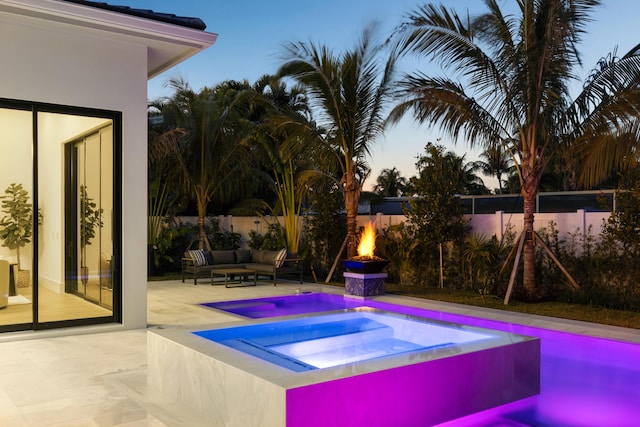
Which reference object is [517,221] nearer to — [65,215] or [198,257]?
[198,257]

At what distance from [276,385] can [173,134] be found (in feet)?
40.6

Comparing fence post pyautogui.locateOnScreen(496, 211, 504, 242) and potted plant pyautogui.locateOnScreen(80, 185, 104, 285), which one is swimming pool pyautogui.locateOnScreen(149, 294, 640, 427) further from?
potted plant pyautogui.locateOnScreen(80, 185, 104, 285)

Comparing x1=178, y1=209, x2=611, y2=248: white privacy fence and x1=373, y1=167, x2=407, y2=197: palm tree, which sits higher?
x1=373, y1=167, x2=407, y2=197: palm tree

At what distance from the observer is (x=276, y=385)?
3.87 m

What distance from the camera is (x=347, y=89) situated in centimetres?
1285

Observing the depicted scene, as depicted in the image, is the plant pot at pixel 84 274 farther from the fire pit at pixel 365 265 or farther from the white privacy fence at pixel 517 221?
the white privacy fence at pixel 517 221

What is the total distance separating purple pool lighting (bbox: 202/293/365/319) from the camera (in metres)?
10.3

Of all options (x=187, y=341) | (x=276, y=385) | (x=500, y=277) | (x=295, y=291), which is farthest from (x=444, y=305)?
(x=276, y=385)

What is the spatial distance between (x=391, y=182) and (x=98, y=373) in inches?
1051

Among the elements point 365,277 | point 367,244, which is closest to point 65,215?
point 365,277

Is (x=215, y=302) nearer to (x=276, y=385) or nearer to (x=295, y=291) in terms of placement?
(x=295, y=291)

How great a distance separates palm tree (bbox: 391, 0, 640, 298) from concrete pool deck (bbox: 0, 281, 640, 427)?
3041 millimetres

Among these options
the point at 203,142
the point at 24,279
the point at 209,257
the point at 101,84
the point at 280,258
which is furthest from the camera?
the point at 203,142

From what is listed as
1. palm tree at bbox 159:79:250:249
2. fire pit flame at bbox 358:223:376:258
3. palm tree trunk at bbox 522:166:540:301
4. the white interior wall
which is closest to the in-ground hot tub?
the white interior wall
